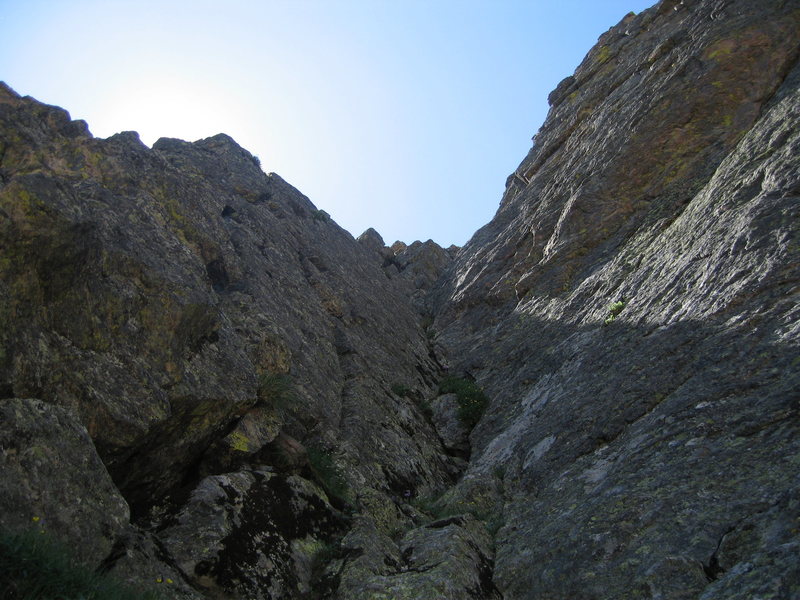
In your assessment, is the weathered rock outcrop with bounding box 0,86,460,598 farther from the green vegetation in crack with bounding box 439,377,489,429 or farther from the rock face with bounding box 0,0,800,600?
the green vegetation in crack with bounding box 439,377,489,429

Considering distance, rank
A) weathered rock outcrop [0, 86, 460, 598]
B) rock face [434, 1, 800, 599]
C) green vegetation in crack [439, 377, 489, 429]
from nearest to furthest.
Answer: rock face [434, 1, 800, 599], weathered rock outcrop [0, 86, 460, 598], green vegetation in crack [439, 377, 489, 429]

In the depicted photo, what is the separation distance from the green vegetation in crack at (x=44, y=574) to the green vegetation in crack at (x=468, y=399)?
12296mm

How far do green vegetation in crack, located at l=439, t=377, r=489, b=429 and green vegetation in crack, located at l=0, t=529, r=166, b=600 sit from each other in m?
12.3

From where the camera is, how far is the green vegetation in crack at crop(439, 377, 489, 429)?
57.7 feet

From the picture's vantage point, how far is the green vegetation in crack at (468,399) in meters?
17.6

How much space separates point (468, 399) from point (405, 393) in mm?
1935

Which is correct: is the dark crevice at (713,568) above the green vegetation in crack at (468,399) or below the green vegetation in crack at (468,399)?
below

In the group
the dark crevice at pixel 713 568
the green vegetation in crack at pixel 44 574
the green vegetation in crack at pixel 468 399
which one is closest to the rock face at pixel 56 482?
the green vegetation in crack at pixel 44 574

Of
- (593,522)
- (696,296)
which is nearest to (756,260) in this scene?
(696,296)

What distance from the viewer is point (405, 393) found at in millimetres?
18578

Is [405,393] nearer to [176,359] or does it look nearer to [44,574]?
[176,359]

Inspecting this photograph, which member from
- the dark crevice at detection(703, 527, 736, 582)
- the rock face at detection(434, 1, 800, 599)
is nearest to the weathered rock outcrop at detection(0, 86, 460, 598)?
the rock face at detection(434, 1, 800, 599)

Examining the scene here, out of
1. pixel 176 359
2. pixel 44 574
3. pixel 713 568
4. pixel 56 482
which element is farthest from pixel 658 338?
pixel 44 574

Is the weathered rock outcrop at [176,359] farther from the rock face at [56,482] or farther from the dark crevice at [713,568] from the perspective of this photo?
the dark crevice at [713,568]
